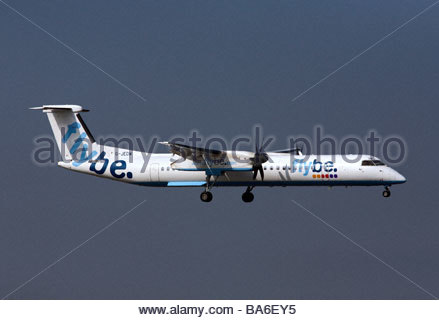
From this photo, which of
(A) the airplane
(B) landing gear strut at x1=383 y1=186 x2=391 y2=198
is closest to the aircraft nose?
(A) the airplane

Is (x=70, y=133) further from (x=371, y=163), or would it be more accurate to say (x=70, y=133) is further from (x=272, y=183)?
(x=371, y=163)

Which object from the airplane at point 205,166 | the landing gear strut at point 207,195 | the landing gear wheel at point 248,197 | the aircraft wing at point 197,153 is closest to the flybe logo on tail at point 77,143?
the airplane at point 205,166

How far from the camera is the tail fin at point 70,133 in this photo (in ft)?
155

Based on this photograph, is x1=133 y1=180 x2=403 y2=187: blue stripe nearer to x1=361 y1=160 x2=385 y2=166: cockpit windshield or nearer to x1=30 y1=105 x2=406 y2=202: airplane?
x1=30 y1=105 x2=406 y2=202: airplane

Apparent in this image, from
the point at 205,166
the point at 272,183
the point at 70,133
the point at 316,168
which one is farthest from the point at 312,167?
the point at 70,133

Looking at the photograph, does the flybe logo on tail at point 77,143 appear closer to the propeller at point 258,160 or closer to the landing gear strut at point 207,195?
the landing gear strut at point 207,195

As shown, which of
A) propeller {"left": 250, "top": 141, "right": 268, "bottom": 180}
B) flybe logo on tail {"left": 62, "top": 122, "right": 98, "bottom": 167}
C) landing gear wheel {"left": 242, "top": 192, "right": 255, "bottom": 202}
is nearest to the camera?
propeller {"left": 250, "top": 141, "right": 268, "bottom": 180}

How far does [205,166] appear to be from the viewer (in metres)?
45.4

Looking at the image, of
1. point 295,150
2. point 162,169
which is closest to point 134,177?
point 162,169

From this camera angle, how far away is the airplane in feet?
146

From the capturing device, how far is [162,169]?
152ft
